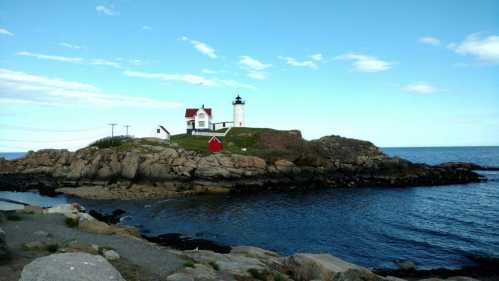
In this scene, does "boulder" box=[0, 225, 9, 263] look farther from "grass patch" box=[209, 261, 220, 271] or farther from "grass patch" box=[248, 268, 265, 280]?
"grass patch" box=[248, 268, 265, 280]

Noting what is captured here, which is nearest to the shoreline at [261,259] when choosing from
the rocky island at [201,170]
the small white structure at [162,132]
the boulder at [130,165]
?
the rocky island at [201,170]

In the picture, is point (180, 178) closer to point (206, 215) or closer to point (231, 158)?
point (231, 158)

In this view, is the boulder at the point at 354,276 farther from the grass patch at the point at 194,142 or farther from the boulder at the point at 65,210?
the grass patch at the point at 194,142

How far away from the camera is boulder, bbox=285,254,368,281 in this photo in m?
17.2

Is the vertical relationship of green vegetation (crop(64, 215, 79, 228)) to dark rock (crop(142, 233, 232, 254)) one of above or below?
above

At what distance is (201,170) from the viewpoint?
59.2m

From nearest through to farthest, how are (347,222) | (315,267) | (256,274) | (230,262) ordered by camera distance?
(256,274)
(315,267)
(230,262)
(347,222)

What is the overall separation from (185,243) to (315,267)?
13.6 metres

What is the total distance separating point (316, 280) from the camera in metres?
16.5

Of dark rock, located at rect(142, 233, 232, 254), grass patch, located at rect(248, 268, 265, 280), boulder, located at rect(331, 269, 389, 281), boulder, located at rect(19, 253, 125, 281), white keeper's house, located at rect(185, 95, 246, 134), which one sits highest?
white keeper's house, located at rect(185, 95, 246, 134)

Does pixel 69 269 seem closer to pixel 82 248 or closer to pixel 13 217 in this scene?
pixel 82 248

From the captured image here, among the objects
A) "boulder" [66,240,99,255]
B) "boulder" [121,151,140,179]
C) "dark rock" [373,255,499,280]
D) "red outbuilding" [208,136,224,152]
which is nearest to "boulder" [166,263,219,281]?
"boulder" [66,240,99,255]

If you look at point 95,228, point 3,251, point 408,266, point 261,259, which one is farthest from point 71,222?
point 408,266

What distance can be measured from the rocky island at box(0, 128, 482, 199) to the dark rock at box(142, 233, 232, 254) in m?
20.3
